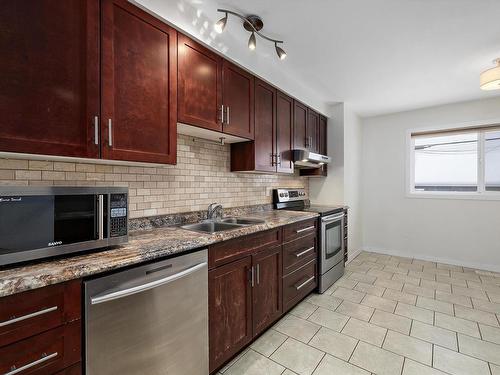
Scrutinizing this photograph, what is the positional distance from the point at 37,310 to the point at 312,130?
3.34 meters

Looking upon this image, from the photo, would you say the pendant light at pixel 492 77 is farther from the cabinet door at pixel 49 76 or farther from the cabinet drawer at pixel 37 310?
the cabinet drawer at pixel 37 310

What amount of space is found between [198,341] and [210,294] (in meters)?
0.26

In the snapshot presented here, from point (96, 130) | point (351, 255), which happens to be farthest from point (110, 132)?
point (351, 255)

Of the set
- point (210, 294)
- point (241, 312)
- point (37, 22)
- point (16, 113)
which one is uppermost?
point (37, 22)

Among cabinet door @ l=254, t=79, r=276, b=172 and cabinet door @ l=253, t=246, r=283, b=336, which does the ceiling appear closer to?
cabinet door @ l=254, t=79, r=276, b=172

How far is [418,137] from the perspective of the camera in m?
4.24

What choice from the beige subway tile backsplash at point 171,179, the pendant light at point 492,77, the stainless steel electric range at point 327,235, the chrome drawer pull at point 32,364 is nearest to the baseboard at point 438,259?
the stainless steel electric range at point 327,235

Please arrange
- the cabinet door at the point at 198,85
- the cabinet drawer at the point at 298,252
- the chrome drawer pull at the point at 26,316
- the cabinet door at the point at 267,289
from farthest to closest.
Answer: the cabinet drawer at the point at 298,252, the cabinet door at the point at 267,289, the cabinet door at the point at 198,85, the chrome drawer pull at the point at 26,316

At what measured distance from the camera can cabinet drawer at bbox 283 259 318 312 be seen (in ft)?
7.48

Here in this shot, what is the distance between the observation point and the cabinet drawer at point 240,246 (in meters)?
1.57

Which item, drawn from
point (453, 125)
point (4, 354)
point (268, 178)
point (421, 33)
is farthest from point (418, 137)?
point (4, 354)

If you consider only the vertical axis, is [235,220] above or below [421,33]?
below

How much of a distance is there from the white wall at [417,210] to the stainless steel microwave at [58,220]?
4.47m

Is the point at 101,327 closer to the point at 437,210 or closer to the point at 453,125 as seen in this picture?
the point at 437,210
